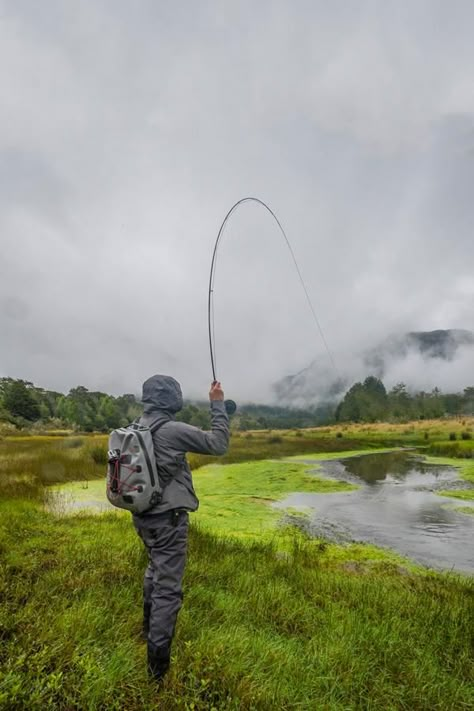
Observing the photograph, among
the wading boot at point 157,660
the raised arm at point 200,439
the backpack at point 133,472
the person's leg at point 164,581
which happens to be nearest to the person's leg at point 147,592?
the person's leg at point 164,581

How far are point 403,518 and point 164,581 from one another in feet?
33.3

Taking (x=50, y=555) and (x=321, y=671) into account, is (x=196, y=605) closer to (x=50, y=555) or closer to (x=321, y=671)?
(x=321, y=671)

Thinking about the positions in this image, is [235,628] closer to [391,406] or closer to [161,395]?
[161,395]

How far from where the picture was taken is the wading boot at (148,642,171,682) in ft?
9.71

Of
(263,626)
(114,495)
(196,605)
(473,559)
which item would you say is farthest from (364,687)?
(473,559)

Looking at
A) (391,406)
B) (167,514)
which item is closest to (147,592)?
(167,514)

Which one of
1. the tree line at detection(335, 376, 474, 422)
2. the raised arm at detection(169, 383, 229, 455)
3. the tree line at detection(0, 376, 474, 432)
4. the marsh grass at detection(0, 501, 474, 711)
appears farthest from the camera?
the tree line at detection(335, 376, 474, 422)

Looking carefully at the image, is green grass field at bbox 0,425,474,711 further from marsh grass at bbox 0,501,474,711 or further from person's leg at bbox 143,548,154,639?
person's leg at bbox 143,548,154,639

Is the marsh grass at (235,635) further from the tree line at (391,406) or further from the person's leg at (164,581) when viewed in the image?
the tree line at (391,406)

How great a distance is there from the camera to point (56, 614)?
357 cm

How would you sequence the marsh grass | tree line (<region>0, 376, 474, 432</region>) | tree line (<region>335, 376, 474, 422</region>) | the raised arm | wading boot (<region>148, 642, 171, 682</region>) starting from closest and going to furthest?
1. the marsh grass
2. wading boot (<region>148, 642, 171, 682</region>)
3. the raised arm
4. tree line (<region>0, 376, 474, 432</region>)
5. tree line (<region>335, 376, 474, 422</region>)

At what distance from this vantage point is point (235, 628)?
12.6 feet

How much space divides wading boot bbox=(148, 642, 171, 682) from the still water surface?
6.26 meters

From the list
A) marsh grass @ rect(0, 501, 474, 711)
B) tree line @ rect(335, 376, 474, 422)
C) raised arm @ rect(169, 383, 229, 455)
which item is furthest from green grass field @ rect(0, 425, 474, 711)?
tree line @ rect(335, 376, 474, 422)
